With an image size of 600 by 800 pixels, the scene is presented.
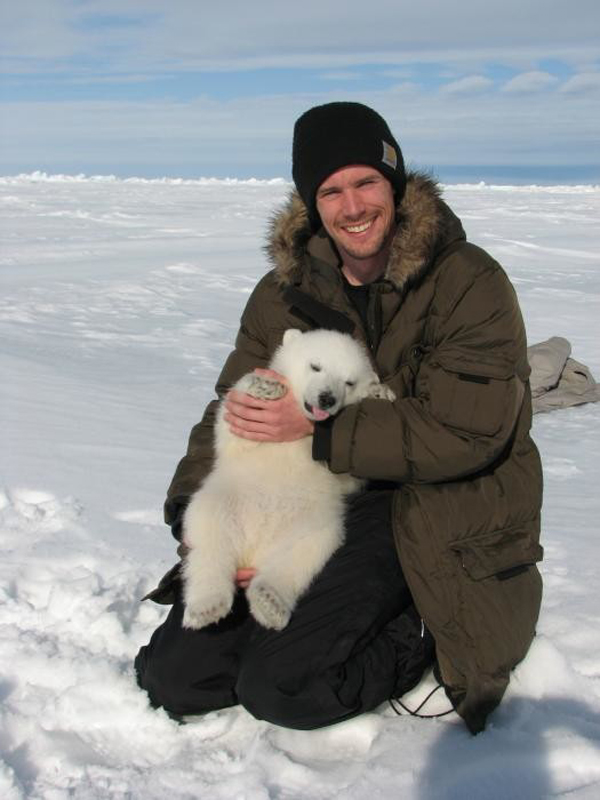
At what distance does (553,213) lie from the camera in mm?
24125

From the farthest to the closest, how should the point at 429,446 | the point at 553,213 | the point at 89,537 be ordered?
the point at 553,213
the point at 89,537
the point at 429,446

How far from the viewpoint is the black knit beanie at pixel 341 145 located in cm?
249

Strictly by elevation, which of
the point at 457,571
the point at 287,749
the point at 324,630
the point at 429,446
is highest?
the point at 429,446

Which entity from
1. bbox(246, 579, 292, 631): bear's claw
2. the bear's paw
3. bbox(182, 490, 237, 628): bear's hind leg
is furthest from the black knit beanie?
bbox(246, 579, 292, 631): bear's claw

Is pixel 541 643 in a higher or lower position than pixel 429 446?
lower

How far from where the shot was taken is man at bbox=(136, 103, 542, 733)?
7.14 feet

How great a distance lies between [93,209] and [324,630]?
2125cm

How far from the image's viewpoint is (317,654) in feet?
7.27

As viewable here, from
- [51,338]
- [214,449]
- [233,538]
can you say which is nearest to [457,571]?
[233,538]

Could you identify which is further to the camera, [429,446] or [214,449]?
[214,449]

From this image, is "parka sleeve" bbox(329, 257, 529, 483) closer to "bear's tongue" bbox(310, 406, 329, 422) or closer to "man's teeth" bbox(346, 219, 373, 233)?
"bear's tongue" bbox(310, 406, 329, 422)

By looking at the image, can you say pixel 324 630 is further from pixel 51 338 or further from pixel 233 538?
pixel 51 338

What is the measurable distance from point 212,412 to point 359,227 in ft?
2.66

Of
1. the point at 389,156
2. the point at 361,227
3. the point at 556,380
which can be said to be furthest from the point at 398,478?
the point at 556,380
